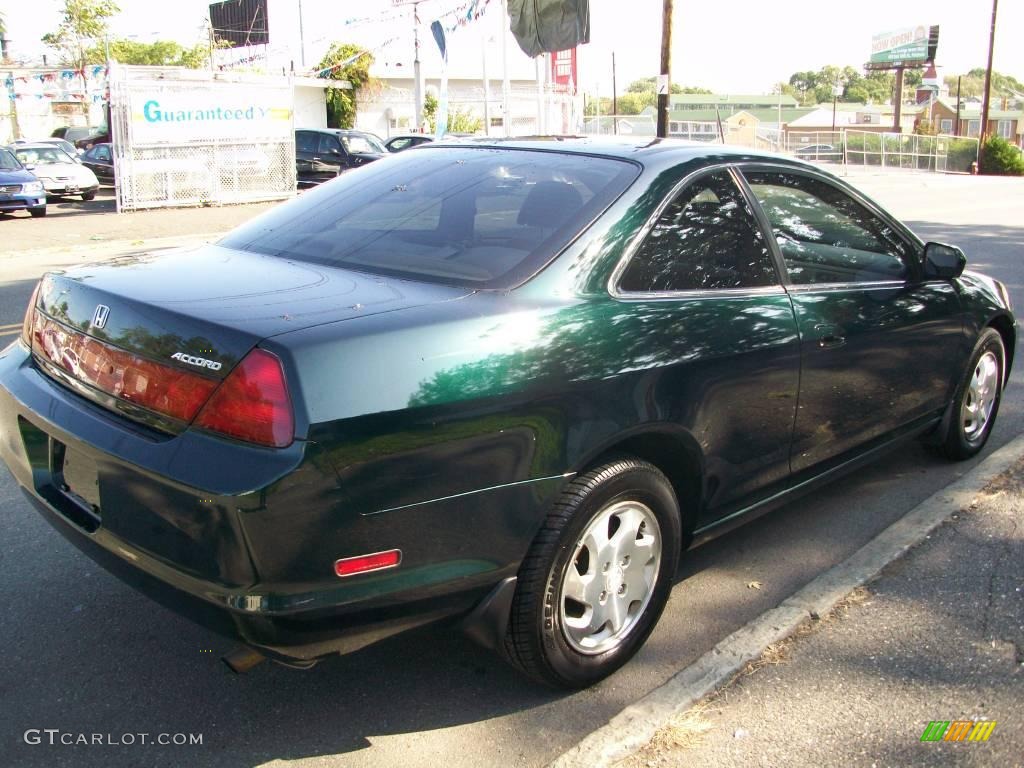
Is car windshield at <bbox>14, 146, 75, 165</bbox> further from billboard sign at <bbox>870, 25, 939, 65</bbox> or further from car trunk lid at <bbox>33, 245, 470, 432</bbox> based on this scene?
billboard sign at <bbox>870, 25, 939, 65</bbox>

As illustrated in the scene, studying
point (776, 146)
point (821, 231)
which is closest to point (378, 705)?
point (821, 231)

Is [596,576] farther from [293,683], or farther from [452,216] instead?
[452,216]

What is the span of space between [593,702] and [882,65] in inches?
3843

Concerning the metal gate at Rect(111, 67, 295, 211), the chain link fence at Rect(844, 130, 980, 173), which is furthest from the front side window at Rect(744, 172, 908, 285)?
the chain link fence at Rect(844, 130, 980, 173)

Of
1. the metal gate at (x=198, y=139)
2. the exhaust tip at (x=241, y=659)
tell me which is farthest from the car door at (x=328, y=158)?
Answer: the exhaust tip at (x=241, y=659)

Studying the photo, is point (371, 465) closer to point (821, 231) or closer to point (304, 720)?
point (304, 720)

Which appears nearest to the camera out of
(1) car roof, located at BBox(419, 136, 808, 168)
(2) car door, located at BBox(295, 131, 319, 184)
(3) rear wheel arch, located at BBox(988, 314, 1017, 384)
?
(1) car roof, located at BBox(419, 136, 808, 168)

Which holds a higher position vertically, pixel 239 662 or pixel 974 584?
pixel 239 662

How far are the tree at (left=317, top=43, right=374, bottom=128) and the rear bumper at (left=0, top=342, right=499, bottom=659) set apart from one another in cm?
4263

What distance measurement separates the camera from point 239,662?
2.68 meters

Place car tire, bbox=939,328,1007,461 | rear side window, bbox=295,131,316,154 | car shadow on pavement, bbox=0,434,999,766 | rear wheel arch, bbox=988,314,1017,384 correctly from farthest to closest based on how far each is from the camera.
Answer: rear side window, bbox=295,131,316,154
rear wheel arch, bbox=988,314,1017,384
car tire, bbox=939,328,1007,461
car shadow on pavement, bbox=0,434,999,766

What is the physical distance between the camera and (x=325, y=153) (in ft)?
82.8

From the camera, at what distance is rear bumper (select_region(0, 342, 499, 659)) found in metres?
2.32

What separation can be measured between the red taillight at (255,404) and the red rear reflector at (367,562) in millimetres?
333
